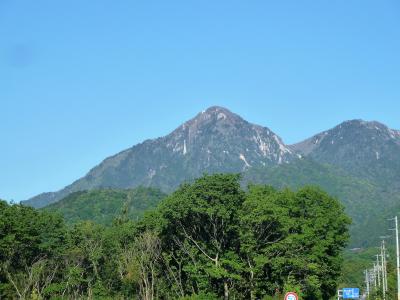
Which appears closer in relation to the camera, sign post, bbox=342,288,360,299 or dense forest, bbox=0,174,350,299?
dense forest, bbox=0,174,350,299

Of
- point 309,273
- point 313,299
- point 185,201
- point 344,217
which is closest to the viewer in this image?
point 185,201

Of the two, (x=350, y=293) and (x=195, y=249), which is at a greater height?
(x=195, y=249)

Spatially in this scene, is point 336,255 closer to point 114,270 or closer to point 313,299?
point 313,299

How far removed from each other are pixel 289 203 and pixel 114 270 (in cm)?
1929

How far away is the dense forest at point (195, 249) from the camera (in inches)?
2174

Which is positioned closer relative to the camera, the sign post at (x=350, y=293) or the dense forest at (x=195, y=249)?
the dense forest at (x=195, y=249)

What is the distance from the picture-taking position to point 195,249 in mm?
56500

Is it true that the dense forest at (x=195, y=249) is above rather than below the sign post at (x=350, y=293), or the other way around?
above

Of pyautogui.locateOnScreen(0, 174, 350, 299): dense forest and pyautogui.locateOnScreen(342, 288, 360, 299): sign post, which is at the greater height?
pyautogui.locateOnScreen(0, 174, 350, 299): dense forest

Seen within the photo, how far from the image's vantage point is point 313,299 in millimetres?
62938

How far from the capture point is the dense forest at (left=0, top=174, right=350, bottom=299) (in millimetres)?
55219

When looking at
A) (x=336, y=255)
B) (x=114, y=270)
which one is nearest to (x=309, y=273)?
(x=336, y=255)

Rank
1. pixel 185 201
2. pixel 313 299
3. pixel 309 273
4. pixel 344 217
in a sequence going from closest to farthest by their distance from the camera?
1. pixel 185 201
2. pixel 309 273
3. pixel 313 299
4. pixel 344 217

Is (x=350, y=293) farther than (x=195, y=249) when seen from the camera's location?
Yes
